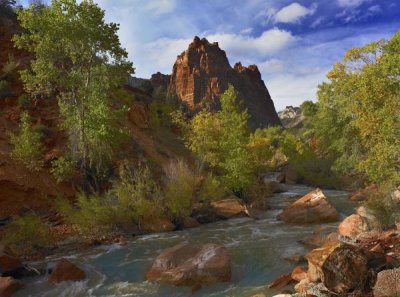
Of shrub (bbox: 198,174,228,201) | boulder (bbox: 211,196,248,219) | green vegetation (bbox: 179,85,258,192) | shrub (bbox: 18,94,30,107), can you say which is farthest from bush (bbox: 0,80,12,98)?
boulder (bbox: 211,196,248,219)

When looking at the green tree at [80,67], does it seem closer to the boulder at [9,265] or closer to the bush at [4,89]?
the bush at [4,89]

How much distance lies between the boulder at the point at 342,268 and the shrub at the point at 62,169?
1485cm

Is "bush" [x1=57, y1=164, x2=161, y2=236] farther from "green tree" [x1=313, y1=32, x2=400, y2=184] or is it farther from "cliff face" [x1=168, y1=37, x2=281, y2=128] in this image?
"cliff face" [x1=168, y1=37, x2=281, y2=128]

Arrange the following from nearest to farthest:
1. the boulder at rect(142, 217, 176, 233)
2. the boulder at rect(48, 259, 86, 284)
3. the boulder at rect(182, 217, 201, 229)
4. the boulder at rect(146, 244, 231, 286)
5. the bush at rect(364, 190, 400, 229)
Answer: the boulder at rect(146, 244, 231, 286), the boulder at rect(48, 259, 86, 284), the bush at rect(364, 190, 400, 229), the boulder at rect(142, 217, 176, 233), the boulder at rect(182, 217, 201, 229)

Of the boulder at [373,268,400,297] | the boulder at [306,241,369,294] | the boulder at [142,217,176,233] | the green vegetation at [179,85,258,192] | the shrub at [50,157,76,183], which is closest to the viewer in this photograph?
the boulder at [373,268,400,297]

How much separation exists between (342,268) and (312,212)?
1093cm

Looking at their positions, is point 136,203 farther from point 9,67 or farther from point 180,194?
point 9,67

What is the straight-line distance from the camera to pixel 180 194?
739 inches

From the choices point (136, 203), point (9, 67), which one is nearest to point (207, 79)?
point (9, 67)

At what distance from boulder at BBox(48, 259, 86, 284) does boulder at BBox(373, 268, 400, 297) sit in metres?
8.15

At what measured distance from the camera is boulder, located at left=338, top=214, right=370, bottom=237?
44.5 ft

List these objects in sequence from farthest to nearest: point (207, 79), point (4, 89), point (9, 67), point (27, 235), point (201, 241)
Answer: point (207, 79), point (9, 67), point (4, 89), point (201, 241), point (27, 235)

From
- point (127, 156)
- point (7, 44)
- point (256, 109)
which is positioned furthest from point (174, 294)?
point (256, 109)

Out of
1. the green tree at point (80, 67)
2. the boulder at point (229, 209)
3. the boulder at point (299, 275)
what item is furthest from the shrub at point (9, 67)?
the boulder at point (299, 275)
